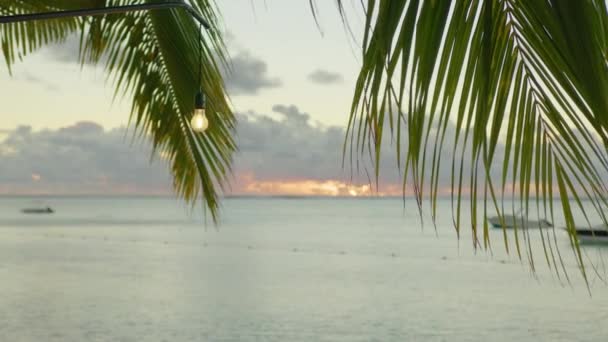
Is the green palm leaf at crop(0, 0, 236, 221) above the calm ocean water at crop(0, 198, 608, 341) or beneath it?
above

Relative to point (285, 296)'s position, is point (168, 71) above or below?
above

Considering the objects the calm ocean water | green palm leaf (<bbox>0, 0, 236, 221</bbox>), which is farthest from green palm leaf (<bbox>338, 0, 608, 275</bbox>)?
the calm ocean water

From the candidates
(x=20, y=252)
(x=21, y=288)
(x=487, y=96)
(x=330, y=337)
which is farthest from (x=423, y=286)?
(x=487, y=96)

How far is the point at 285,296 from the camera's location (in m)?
25.6

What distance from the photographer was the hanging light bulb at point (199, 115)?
2.87 m

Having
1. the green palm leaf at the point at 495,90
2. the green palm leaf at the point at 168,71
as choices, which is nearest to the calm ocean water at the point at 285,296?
the green palm leaf at the point at 168,71

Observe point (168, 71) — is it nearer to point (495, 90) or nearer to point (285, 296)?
point (495, 90)

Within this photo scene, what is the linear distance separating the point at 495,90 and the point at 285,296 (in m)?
25.3

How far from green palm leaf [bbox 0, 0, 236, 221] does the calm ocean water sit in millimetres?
6486

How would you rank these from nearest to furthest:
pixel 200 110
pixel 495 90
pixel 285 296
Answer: pixel 495 90 < pixel 200 110 < pixel 285 296

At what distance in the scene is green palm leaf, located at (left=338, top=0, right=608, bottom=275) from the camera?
552 millimetres

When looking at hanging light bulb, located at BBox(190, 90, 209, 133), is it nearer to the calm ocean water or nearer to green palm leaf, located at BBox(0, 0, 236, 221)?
green palm leaf, located at BBox(0, 0, 236, 221)

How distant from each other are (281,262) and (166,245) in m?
12.3

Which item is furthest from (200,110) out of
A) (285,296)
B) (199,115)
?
A: (285,296)
